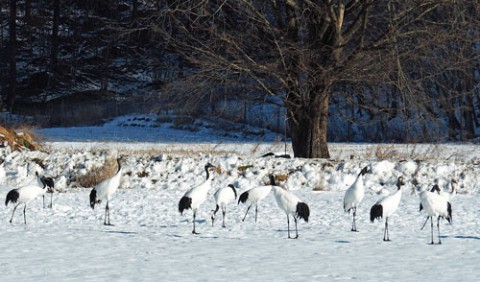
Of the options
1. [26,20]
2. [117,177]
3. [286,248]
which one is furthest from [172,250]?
[26,20]

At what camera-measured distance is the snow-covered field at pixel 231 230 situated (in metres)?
8.81

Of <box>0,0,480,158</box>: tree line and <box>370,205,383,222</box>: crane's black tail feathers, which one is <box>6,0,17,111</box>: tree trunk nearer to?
<box>0,0,480,158</box>: tree line

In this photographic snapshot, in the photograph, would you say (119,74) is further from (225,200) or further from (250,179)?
(225,200)

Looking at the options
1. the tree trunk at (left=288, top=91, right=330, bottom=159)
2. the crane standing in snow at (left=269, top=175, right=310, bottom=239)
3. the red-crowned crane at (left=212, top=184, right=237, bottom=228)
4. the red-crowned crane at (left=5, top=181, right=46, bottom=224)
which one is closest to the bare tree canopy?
the tree trunk at (left=288, top=91, right=330, bottom=159)

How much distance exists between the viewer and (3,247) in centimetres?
1056

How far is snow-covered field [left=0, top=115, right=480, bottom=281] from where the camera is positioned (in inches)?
347

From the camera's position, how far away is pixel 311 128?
72.3 feet

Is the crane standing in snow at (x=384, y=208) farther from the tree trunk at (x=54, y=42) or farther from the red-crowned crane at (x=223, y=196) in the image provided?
the tree trunk at (x=54, y=42)

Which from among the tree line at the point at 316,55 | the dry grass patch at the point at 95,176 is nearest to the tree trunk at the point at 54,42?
the tree line at the point at 316,55

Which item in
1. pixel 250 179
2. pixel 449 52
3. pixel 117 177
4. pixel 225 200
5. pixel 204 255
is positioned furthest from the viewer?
pixel 449 52

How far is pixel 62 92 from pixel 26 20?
28.4ft

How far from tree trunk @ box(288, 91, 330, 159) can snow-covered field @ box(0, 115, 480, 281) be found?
1797 mm

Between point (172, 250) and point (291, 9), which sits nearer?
point (172, 250)

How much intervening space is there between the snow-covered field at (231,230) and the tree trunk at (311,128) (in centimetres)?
180
